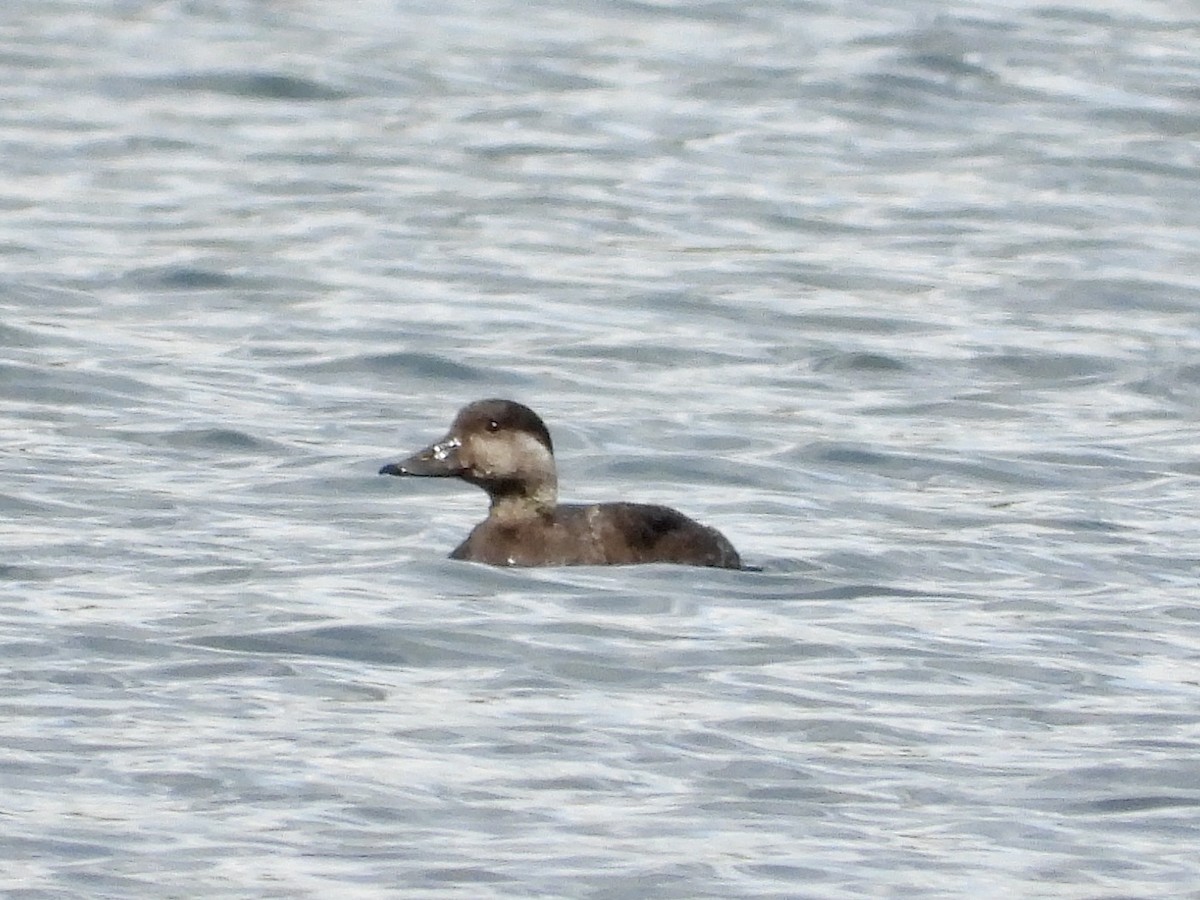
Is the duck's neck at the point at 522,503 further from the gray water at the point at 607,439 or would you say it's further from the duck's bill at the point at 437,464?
the gray water at the point at 607,439

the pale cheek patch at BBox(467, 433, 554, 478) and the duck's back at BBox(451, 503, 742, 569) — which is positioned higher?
the pale cheek patch at BBox(467, 433, 554, 478)

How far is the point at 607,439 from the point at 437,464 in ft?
7.57

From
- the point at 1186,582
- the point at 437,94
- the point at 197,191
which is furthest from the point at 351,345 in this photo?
the point at 437,94

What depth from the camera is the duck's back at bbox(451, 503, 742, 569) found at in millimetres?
10133

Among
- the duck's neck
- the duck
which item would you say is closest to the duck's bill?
the duck

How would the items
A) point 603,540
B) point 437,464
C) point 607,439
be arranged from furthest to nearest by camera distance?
point 607,439, point 437,464, point 603,540

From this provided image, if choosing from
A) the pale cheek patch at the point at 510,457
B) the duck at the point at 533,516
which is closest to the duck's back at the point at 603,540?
the duck at the point at 533,516

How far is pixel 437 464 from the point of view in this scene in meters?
10.8

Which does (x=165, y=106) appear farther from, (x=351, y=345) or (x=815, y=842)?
(x=815, y=842)

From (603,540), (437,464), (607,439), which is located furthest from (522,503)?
(607,439)

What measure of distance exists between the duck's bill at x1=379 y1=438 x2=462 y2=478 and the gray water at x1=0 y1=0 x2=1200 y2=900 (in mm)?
263

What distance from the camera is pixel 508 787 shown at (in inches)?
296

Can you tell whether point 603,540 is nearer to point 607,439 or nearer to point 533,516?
point 533,516

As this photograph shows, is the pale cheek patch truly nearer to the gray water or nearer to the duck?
the duck
